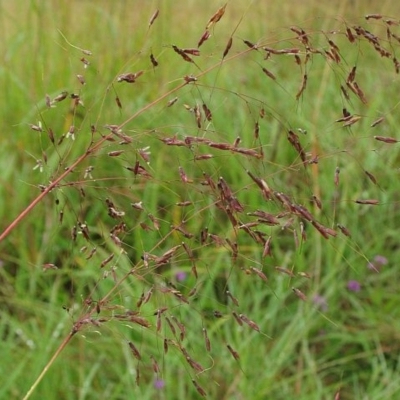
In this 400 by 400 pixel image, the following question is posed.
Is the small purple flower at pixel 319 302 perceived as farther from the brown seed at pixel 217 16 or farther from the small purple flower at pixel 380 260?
the brown seed at pixel 217 16

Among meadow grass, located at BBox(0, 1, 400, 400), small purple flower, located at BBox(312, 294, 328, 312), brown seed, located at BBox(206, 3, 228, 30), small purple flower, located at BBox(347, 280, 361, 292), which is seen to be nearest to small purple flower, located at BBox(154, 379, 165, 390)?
meadow grass, located at BBox(0, 1, 400, 400)

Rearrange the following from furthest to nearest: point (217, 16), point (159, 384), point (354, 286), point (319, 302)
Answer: point (354, 286) < point (319, 302) < point (159, 384) < point (217, 16)

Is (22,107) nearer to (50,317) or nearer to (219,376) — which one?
(50,317)

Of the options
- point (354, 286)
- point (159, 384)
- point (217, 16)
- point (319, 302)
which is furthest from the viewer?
point (354, 286)

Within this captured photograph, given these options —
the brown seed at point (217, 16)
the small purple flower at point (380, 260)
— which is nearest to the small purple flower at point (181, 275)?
the small purple flower at point (380, 260)

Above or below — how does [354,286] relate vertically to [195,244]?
below

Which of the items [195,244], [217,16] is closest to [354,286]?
[195,244]

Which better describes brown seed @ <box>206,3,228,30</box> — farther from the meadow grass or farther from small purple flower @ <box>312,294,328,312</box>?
small purple flower @ <box>312,294,328,312</box>

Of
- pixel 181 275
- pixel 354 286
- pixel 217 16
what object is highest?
pixel 217 16

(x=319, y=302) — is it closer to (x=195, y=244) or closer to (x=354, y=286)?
(x=354, y=286)
